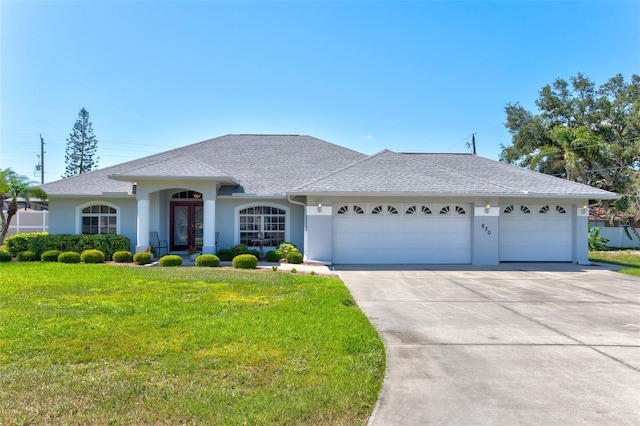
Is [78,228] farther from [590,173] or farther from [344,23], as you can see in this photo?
[590,173]

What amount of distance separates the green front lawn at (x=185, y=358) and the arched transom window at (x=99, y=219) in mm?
7975

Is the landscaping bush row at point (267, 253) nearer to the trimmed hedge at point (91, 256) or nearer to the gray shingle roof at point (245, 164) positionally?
the gray shingle roof at point (245, 164)

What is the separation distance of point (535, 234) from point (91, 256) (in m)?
16.3

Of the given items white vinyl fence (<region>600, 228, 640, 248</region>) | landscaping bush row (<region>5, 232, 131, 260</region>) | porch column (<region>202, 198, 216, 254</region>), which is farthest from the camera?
white vinyl fence (<region>600, 228, 640, 248</region>)

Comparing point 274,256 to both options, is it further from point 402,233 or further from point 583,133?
point 583,133

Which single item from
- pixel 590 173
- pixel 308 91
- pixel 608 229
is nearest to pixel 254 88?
pixel 308 91

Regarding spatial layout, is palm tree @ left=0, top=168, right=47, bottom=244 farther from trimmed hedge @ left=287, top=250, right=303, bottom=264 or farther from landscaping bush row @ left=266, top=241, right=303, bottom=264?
trimmed hedge @ left=287, top=250, right=303, bottom=264

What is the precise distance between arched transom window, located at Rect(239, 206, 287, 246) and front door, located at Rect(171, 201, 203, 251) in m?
2.11

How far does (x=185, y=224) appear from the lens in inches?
669

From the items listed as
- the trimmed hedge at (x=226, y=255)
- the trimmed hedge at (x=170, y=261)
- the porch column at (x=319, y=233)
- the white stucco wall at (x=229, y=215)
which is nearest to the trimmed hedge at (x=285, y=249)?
the porch column at (x=319, y=233)

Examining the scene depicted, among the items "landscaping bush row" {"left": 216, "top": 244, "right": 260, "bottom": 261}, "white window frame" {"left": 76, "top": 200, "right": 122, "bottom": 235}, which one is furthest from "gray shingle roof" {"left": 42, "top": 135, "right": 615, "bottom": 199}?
"landscaping bush row" {"left": 216, "top": 244, "right": 260, "bottom": 261}

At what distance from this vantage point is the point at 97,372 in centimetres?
423

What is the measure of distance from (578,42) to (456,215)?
927 cm

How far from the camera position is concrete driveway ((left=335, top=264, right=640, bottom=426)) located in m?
3.63
